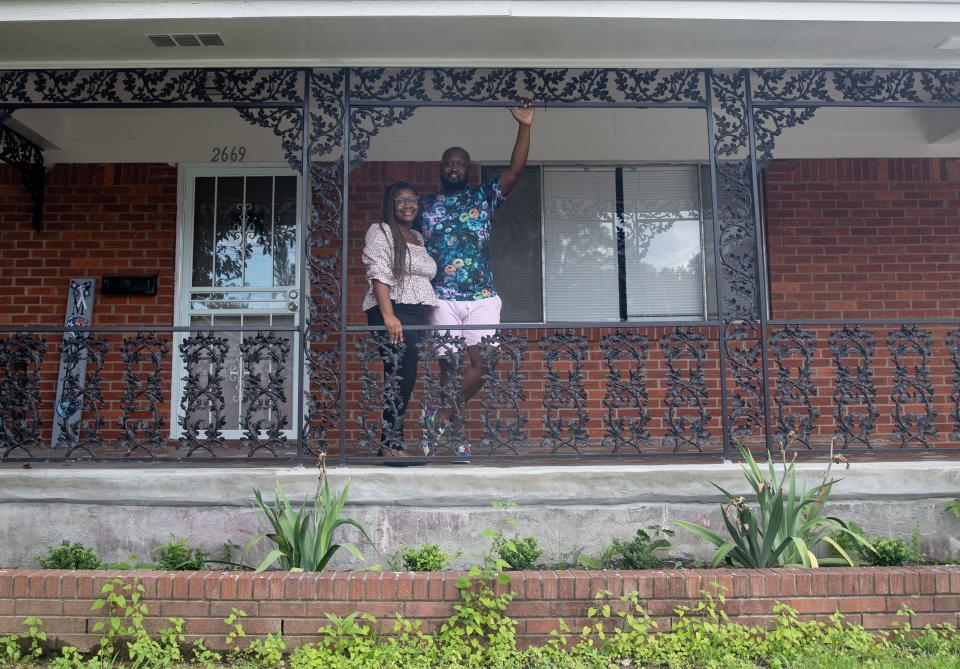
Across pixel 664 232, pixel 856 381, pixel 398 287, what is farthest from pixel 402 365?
pixel 664 232

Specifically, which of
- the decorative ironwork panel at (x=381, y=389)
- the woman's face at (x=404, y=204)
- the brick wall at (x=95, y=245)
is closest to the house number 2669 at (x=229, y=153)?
the brick wall at (x=95, y=245)

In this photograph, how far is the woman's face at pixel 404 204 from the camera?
16.8 feet

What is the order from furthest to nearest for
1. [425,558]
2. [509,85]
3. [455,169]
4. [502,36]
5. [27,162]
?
1. [27,162]
2. [455,169]
3. [509,85]
4. [502,36]
5. [425,558]

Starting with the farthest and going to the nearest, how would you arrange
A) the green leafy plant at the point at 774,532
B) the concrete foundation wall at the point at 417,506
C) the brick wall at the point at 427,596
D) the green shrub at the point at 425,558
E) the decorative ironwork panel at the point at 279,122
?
the decorative ironwork panel at the point at 279,122 < the concrete foundation wall at the point at 417,506 < the green shrub at the point at 425,558 < the green leafy plant at the point at 774,532 < the brick wall at the point at 427,596

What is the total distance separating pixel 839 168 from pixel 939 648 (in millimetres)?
4453

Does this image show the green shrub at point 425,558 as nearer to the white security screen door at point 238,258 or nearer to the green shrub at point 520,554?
the green shrub at point 520,554

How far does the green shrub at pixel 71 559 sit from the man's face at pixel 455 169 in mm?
3120

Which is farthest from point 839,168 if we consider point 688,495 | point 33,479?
point 33,479

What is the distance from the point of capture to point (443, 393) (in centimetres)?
473

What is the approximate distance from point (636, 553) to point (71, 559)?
3055 millimetres

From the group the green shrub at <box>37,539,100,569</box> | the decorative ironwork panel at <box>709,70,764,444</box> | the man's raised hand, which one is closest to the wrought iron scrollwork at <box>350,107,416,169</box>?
the man's raised hand

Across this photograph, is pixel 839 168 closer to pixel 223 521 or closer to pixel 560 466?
pixel 560 466

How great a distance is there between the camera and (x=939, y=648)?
11.9 ft

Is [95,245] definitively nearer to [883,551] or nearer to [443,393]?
[443,393]
